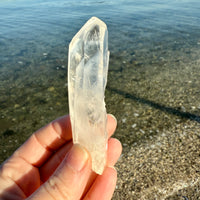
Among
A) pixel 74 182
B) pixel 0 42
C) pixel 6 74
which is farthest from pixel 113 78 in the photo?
pixel 0 42

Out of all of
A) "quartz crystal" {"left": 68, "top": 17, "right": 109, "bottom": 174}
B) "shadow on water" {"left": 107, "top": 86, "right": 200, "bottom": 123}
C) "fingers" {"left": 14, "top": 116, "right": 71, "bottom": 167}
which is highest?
"quartz crystal" {"left": 68, "top": 17, "right": 109, "bottom": 174}

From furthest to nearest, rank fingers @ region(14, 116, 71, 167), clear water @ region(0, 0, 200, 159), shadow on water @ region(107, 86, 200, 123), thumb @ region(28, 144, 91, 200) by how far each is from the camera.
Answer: clear water @ region(0, 0, 200, 159) < shadow on water @ region(107, 86, 200, 123) < fingers @ region(14, 116, 71, 167) < thumb @ region(28, 144, 91, 200)

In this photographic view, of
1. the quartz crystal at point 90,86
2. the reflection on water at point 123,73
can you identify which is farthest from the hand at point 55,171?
the reflection on water at point 123,73

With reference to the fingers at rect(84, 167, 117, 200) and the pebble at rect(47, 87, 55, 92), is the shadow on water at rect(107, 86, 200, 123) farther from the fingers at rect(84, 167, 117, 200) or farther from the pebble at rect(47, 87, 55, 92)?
the fingers at rect(84, 167, 117, 200)

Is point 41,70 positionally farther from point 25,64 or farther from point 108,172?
point 108,172

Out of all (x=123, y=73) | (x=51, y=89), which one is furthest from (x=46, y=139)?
(x=123, y=73)

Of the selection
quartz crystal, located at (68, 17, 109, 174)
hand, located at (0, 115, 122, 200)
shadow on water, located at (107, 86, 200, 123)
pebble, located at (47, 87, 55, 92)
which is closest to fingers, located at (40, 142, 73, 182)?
hand, located at (0, 115, 122, 200)

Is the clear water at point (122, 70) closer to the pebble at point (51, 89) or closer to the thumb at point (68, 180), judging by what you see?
the pebble at point (51, 89)
